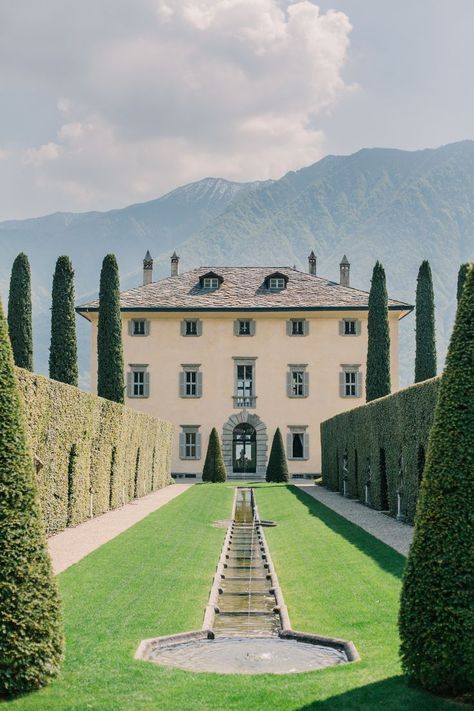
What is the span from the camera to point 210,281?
53.7m

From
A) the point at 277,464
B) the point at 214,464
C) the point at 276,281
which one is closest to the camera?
the point at 214,464

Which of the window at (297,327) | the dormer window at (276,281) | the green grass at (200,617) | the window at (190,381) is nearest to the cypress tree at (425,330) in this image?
the window at (297,327)

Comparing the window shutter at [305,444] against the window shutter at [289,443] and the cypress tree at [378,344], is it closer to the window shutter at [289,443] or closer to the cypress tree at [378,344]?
the window shutter at [289,443]

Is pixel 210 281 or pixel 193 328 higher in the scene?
pixel 210 281

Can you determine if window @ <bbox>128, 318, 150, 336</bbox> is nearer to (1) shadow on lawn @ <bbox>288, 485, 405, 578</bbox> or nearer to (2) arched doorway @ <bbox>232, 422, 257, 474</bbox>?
(2) arched doorway @ <bbox>232, 422, 257, 474</bbox>

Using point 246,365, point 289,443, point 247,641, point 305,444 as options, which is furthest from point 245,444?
point 247,641

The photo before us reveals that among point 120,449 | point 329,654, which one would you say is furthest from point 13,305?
point 329,654

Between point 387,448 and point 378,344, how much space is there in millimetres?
17429

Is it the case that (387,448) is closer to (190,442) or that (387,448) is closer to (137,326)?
(190,442)

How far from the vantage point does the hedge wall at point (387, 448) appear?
20.8 metres

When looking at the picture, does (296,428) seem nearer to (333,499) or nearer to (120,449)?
(333,499)

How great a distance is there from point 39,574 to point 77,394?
1537 centimetres

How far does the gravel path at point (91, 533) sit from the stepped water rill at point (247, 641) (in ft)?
10.2

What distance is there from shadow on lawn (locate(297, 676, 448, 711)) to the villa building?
44.1 metres
